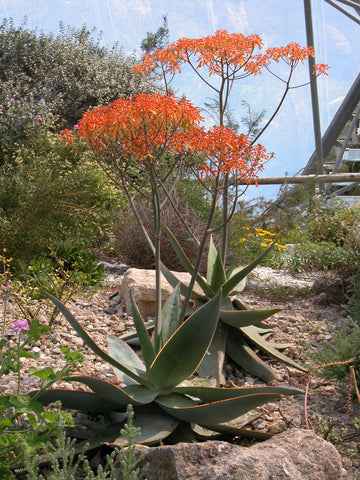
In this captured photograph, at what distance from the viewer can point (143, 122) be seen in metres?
2.37

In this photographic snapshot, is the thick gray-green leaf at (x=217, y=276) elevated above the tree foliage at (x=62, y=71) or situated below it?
below

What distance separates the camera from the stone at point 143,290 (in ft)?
12.8

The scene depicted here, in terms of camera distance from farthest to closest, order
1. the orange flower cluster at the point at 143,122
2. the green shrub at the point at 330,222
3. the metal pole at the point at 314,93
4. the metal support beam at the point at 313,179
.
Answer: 1. the metal pole at the point at 314,93
2. the metal support beam at the point at 313,179
3. the green shrub at the point at 330,222
4. the orange flower cluster at the point at 143,122

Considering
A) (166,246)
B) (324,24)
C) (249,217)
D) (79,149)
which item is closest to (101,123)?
(166,246)

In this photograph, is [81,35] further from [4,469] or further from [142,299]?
[4,469]

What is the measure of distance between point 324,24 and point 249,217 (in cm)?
515

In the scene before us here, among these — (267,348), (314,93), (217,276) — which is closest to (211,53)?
(217,276)

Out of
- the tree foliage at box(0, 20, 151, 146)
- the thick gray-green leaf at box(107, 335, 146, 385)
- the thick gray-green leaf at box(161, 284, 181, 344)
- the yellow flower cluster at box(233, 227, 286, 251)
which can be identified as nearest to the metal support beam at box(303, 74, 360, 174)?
the tree foliage at box(0, 20, 151, 146)

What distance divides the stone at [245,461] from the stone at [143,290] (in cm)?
213

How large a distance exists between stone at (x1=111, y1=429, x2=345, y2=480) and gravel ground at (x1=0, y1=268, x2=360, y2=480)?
0.31m

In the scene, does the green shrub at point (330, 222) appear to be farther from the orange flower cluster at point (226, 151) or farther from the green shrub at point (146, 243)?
the orange flower cluster at point (226, 151)

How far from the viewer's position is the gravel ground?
258cm

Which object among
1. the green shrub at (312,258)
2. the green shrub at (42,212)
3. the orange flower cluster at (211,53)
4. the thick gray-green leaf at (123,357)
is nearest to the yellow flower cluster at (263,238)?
the green shrub at (312,258)

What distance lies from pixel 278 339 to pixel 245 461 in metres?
2.18
